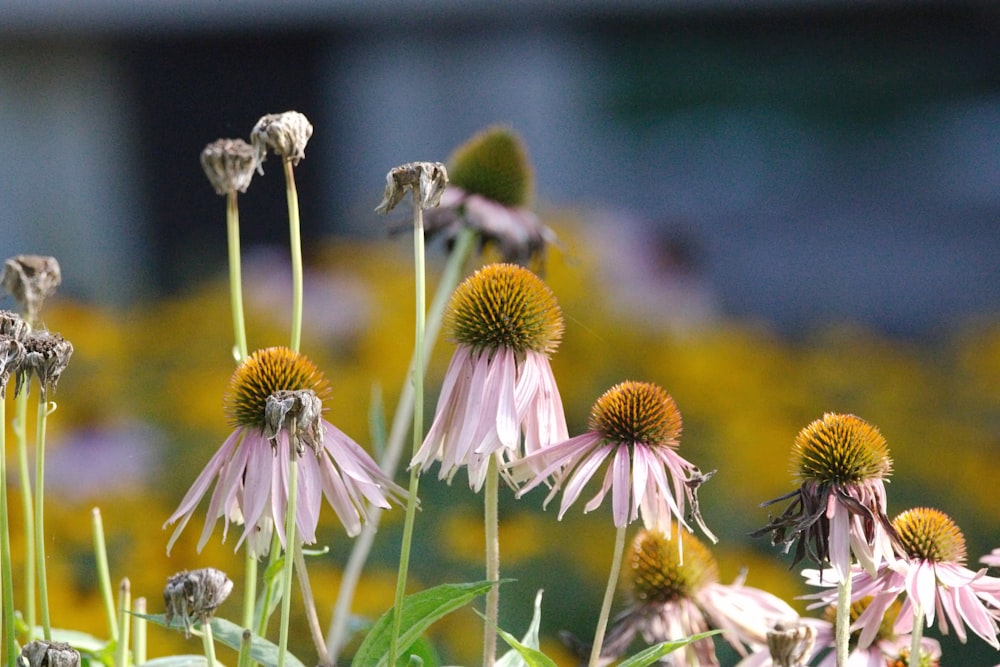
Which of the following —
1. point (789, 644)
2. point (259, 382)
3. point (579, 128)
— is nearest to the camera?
point (789, 644)

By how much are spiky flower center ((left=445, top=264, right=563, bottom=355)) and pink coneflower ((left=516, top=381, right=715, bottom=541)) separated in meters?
0.05

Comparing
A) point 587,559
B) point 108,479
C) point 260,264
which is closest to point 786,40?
point 260,264

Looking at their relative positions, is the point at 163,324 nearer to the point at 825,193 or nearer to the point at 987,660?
the point at 987,660

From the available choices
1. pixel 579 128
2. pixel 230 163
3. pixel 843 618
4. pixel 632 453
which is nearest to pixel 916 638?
pixel 843 618

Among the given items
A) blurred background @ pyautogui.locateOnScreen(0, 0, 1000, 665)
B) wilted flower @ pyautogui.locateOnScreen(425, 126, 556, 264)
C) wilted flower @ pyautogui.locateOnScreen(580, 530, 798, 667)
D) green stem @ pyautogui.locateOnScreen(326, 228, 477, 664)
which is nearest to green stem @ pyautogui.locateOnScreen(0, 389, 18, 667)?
green stem @ pyautogui.locateOnScreen(326, 228, 477, 664)

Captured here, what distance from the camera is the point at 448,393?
55cm

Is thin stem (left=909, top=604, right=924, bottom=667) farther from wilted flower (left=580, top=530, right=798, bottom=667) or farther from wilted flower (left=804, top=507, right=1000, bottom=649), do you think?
wilted flower (left=580, top=530, right=798, bottom=667)

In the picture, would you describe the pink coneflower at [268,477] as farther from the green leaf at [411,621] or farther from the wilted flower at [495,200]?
the wilted flower at [495,200]

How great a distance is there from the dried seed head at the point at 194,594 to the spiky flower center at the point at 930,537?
25cm

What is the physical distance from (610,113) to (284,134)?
387 cm

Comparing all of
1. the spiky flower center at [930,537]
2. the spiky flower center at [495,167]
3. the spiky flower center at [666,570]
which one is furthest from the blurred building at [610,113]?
the spiky flower center at [930,537]

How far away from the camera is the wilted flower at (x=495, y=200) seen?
0.98 meters

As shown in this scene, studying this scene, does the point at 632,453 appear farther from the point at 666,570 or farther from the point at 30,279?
the point at 30,279

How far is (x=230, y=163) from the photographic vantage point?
60 centimetres
